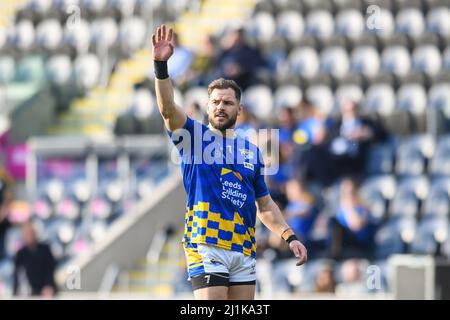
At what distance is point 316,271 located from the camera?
13367 millimetres

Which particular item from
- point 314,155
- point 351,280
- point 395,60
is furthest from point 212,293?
point 395,60

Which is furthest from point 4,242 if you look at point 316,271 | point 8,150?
point 316,271

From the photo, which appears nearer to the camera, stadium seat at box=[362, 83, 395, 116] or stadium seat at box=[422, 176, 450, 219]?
stadium seat at box=[422, 176, 450, 219]

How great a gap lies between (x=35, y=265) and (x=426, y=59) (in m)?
5.60

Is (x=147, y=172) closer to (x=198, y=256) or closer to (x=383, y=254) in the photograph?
(x=383, y=254)

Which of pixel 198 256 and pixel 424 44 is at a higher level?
pixel 424 44

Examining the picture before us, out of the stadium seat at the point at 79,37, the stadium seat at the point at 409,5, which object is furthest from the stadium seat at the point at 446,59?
the stadium seat at the point at 79,37

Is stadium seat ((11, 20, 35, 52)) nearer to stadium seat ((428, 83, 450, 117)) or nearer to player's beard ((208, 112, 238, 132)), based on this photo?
stadium seat ((428, 83, 450, 117))

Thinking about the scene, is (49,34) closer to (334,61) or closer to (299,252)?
(334,61)

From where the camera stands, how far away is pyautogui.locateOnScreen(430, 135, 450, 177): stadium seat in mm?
14656

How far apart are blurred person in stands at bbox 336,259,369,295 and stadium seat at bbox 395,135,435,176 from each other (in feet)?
6.58

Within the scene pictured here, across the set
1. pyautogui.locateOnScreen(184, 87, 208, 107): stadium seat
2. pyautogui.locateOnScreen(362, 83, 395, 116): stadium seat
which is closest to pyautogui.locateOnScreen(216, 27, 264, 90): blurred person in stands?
pyautogui.locateOnScreen(184, 87, 208, 107): stadium seat

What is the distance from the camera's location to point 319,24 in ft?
58.6
